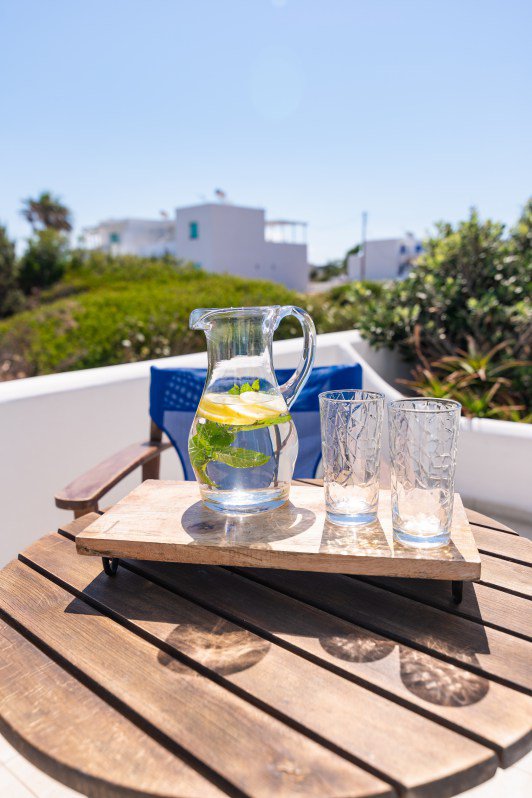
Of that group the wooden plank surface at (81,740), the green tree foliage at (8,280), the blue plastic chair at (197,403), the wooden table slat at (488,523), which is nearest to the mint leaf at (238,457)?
the wooden plank surface at (81,740)

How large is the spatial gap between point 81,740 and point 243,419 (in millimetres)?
481

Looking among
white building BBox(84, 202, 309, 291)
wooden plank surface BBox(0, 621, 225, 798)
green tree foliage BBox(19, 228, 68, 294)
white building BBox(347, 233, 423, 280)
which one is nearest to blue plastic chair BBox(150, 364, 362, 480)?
wooden plank surface BBox(0, 621, 225, 798)

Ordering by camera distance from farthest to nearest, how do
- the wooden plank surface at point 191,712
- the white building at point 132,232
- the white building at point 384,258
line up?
the white building at point 132,232, the white building at point 384,258, the wooden plank surface at point 191,712

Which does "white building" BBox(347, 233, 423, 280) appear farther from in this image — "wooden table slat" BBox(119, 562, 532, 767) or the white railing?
"wooden table slat" BBox(119, 562, 532, 767)

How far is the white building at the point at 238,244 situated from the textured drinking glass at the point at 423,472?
921 inches

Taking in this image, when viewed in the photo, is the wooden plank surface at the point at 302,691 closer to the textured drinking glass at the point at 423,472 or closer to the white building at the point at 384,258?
the textured drinking glass at the point at 423,472

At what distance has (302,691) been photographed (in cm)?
67

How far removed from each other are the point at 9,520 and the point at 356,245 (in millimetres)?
40158

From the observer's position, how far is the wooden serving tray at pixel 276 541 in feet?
2.74

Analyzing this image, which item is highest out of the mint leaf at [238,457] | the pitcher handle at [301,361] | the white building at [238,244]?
the white building at [238,244]

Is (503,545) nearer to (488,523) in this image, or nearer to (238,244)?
(488,523)

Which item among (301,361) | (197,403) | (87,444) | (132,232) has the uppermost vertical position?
(132,232)

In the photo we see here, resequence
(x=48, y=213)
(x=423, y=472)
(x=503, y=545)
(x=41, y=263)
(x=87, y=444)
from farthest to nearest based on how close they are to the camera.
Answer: (x=48, y=213) → (x=41, y=263) → (x=87, y=444) → (x=503, y=545) → (x=423, y=472)

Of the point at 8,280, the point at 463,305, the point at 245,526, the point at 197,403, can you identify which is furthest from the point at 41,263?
the point at 245,526
